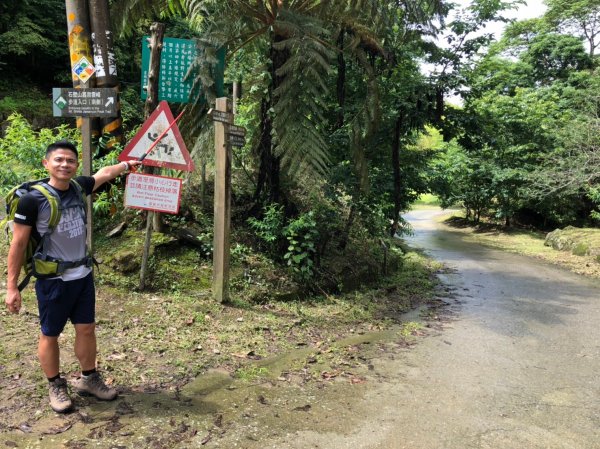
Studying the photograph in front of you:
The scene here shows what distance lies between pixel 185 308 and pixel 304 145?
246cm

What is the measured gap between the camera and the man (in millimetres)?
2822

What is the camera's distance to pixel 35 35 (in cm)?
1545

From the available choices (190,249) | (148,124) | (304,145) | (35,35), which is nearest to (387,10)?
(304,145)

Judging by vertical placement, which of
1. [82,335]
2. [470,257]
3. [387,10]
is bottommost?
[470,257]

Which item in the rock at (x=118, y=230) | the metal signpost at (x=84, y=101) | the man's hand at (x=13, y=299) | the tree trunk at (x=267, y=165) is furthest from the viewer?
the tree trunk at (x=267, y=165)

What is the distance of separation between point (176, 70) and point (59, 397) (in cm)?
442

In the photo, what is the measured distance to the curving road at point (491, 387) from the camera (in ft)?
9.95

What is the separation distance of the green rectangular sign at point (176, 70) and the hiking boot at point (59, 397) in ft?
13.4

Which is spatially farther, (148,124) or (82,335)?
(148,124)

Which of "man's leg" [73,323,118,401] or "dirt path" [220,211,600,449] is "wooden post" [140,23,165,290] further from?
"dirt path" [220,211,600,449]

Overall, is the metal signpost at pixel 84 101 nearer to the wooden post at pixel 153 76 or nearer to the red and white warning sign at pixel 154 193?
the red and white warning sign at pixel 154 193

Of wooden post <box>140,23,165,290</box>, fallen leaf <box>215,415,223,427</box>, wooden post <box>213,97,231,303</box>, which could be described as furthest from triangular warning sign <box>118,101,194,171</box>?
fallen leaf <box>215,415,223,427</box>

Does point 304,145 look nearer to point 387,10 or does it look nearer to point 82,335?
point 387,10

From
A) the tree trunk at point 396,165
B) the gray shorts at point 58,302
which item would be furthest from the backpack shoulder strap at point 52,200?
the tree trunk at point 396,165
